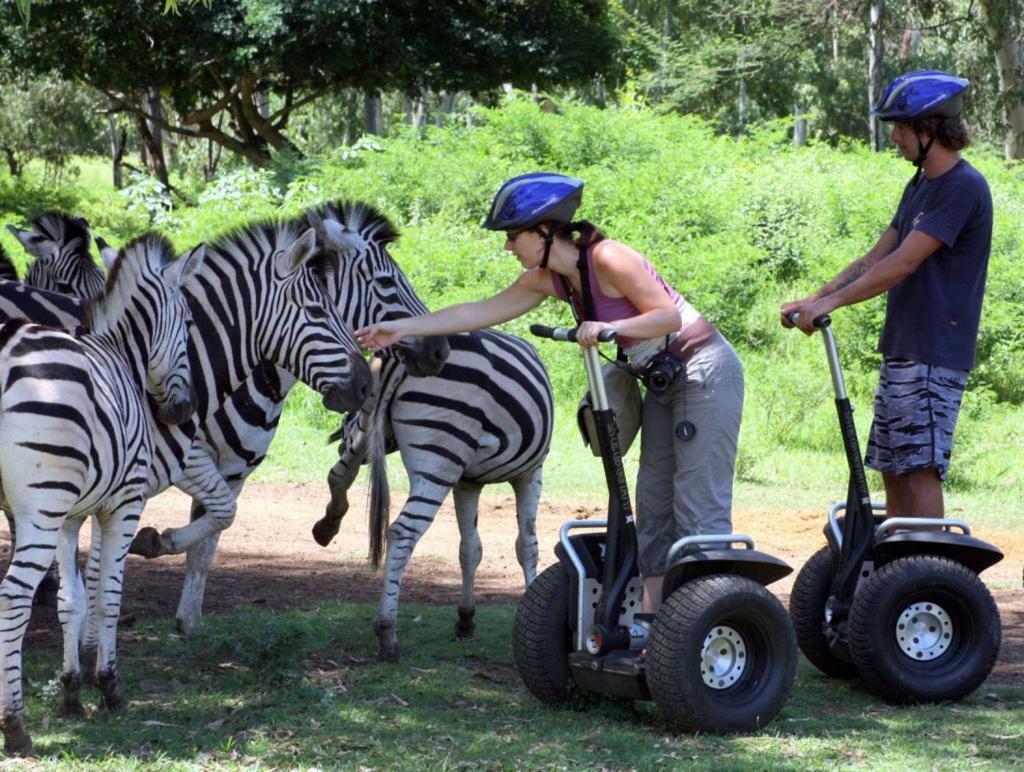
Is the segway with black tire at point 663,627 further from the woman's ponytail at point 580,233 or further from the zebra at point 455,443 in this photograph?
the zebra at point 455,443

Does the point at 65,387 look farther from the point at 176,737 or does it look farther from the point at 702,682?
the point at 702,682

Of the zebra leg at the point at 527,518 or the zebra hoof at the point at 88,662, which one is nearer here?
the zebra hoof at the point at 88,662

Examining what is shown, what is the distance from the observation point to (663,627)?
4.73 meters

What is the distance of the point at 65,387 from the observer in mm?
4426

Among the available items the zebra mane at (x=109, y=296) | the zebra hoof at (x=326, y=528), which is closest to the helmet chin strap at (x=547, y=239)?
the zebra mane at (x=109, y=296)

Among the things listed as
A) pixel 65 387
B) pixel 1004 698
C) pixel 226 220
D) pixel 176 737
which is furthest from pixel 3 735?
pixel 226 220

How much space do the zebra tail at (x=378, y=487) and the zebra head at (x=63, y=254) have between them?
2.26 meters

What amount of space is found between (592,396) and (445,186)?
1351cm

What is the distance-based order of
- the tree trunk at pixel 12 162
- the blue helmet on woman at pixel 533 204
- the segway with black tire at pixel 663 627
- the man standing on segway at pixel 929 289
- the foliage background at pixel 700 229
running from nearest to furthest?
the segway with black tire at pixel 663 627 < the blue helmet on woman at pixel 533 204 < the man standing on segway at pixel 929 289 < the foliage background at pixel 700 229 < the tree trunk at pixel 12 162

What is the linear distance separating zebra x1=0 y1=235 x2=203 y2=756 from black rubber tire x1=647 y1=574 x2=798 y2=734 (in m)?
2.09

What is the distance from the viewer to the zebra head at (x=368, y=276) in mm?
6242

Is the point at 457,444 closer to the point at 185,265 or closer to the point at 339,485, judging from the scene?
the point at 339,485

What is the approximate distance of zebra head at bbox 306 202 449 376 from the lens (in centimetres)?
624

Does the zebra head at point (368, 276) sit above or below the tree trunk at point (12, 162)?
below
